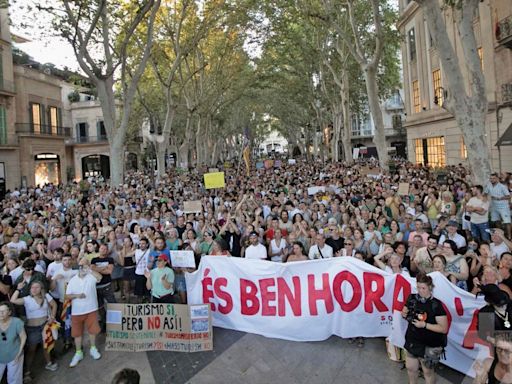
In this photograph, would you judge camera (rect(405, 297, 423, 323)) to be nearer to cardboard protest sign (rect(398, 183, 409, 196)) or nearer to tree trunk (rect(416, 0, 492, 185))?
tree trunk (rect(416, 0, 492, 185))

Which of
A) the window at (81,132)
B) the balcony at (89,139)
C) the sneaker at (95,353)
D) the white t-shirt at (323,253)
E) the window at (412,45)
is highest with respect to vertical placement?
the window at (412,45)

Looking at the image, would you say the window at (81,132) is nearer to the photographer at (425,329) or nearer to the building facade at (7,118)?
the building facade at (7,118)

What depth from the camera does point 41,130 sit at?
Result: 3456 cm

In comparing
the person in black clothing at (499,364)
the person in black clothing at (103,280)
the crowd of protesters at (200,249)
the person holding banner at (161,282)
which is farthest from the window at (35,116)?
the person in black clothing at (499,364)

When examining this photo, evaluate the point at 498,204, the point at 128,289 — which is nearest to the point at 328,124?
the point at 498,204

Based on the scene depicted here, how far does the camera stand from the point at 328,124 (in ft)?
149

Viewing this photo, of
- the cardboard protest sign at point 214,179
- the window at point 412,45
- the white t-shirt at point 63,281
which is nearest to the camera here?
the white t-shirt at point 63,281

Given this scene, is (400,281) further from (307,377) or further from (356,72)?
(356,72)

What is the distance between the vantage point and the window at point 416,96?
97.2 ft

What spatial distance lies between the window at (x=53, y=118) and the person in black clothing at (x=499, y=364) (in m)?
38.8

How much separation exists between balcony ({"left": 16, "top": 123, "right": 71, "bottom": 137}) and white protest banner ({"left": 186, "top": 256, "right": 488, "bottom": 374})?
31.8 meters

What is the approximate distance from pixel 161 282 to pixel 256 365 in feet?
6.63

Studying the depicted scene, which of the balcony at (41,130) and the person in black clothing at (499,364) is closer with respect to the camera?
the person in black clothing at (499,364)

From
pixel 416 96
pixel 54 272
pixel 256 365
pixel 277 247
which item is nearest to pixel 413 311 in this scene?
pixel 256 365
